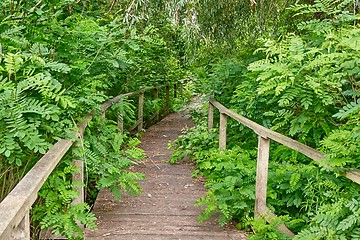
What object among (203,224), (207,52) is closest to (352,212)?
(203,224)

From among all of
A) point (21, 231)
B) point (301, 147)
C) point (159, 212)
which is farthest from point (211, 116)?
point (21, 231)

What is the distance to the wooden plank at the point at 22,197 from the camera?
1248 mm

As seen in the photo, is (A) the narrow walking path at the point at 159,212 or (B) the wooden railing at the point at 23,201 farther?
(A) the narrow walking path at the point at 159,212

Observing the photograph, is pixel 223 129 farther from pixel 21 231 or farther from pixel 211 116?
pixel 21 231

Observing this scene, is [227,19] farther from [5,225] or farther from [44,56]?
[5,225]

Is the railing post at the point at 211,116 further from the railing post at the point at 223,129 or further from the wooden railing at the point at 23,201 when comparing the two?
the wooden railing at the point at 23,201

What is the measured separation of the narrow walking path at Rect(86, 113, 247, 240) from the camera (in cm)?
326

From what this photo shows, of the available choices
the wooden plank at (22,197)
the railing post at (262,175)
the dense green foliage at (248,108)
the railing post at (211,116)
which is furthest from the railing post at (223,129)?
the wooden plank at (22,197)

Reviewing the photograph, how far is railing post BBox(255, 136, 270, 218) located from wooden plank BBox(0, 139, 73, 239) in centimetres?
167

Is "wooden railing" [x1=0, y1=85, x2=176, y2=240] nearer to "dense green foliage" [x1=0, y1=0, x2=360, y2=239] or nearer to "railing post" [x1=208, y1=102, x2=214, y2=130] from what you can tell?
"dense green foliage" [x1=0, y1=0, x2=360, y2=239]

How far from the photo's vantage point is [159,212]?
3768mm

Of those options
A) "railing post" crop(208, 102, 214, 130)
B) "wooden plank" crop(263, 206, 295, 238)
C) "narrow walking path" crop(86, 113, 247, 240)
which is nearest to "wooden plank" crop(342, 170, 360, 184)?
"wooden plank" crop(263, 206, 295, 238)

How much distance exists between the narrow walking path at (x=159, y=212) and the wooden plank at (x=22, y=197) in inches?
53.6

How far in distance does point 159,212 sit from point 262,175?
3.59 ft
